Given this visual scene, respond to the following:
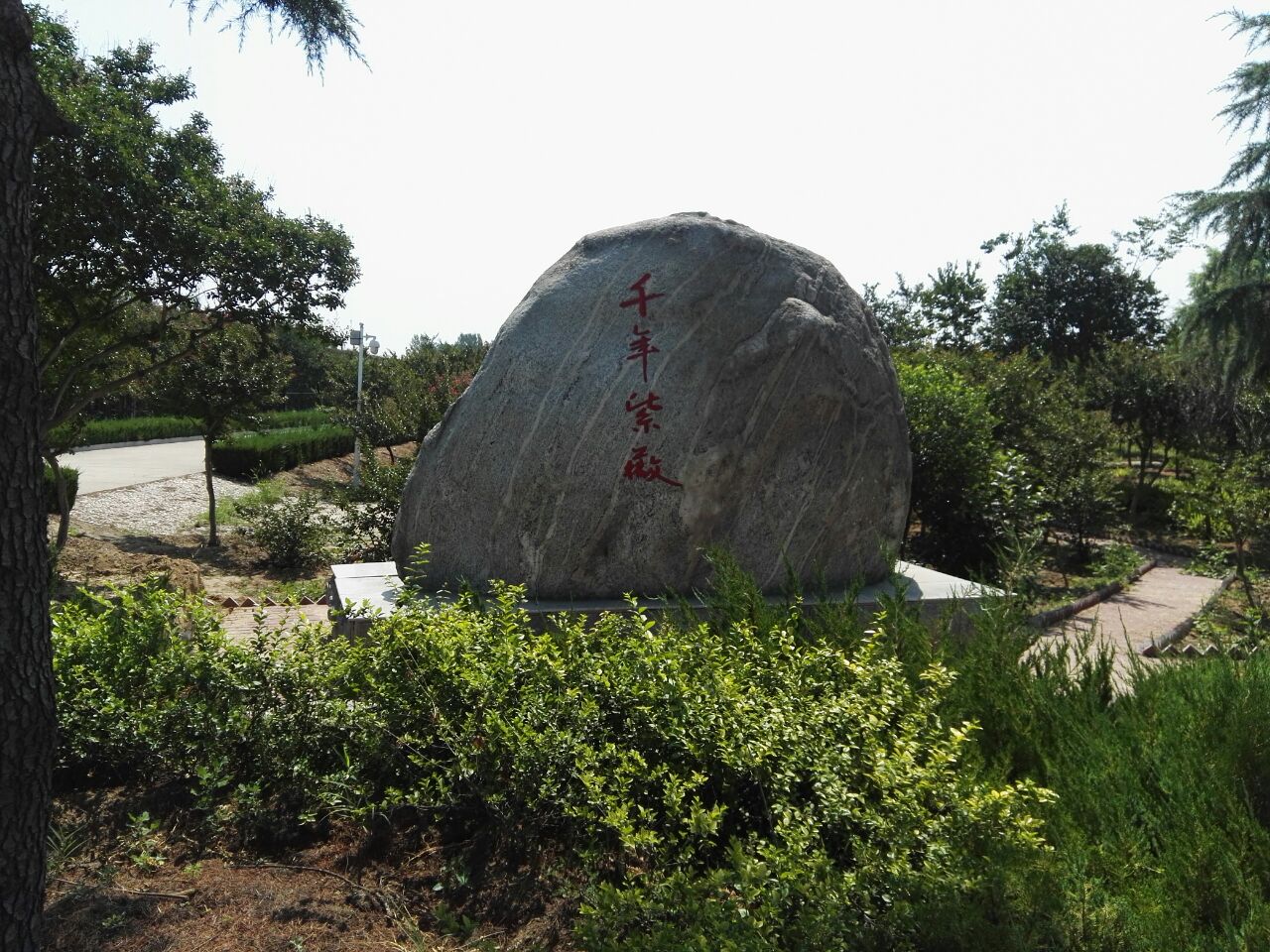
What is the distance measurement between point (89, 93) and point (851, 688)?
1012 centimetres

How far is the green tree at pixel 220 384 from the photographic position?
44.2 feet

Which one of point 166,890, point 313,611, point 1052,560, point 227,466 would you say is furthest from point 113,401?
point 166,890

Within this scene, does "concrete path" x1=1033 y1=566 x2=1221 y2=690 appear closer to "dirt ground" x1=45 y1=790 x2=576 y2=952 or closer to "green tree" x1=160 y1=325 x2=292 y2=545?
"dirt ground" x1=45 y1=790 x2=576 y2=952

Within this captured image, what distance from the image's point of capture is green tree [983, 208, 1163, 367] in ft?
85.9

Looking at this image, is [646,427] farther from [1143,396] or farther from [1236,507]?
[1143,396]

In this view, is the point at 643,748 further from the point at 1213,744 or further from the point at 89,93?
the point at 89,93

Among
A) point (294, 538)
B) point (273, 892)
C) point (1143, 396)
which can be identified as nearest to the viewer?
point (273, 892)

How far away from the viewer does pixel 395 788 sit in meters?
3.32

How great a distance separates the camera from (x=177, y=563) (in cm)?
1027

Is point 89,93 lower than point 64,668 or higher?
higher

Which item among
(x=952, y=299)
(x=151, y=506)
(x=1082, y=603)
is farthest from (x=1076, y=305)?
(x=151, y=506)

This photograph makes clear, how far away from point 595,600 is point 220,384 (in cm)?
1003

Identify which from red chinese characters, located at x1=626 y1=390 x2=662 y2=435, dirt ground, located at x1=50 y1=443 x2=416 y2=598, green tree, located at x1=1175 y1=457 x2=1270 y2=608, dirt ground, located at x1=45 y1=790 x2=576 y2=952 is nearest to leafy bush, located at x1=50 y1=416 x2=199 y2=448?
dirt ground, located at x1=50 y1=443 x2=416 y2=598

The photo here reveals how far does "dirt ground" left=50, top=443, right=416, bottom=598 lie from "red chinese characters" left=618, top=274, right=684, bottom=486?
15.3 ft
